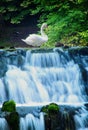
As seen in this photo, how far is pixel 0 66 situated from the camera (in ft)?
38.4

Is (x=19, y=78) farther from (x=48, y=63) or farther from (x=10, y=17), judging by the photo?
(x=10, y=17)

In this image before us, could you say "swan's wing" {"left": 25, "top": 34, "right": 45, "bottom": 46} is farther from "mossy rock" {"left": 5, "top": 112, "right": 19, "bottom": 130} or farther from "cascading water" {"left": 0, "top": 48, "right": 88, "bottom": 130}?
"mossy rock" {"left": 5, "top": 112, "right": 19, "bottom": 130}

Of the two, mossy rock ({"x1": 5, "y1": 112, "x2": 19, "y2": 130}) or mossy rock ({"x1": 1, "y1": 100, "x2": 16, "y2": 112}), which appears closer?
mossy rock ({"x1": 5, "y1": 112, "x2": 19, "y2": 130})

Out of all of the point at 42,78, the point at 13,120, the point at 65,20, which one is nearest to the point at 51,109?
the point at 13,120

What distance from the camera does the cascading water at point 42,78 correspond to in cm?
1121

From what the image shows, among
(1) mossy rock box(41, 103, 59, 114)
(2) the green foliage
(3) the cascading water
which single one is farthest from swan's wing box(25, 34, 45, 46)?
(1) mossy rock box(41, 103, 59, 114)

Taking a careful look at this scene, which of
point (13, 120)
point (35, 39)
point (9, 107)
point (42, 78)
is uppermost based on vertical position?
point (35, 39)

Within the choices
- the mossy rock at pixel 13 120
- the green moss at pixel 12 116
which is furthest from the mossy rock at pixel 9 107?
the mossy rock at pixel 13 120

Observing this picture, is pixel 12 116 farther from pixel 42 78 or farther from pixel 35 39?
pixel 35 39

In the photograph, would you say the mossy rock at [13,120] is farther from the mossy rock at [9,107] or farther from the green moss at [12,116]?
the mossy rock at [9,107]

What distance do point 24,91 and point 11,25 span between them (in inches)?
302

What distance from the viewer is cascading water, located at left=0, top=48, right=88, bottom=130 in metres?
11.2

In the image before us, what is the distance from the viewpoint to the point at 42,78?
38.4 feet

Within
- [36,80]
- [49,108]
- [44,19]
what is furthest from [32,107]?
[44,19]
